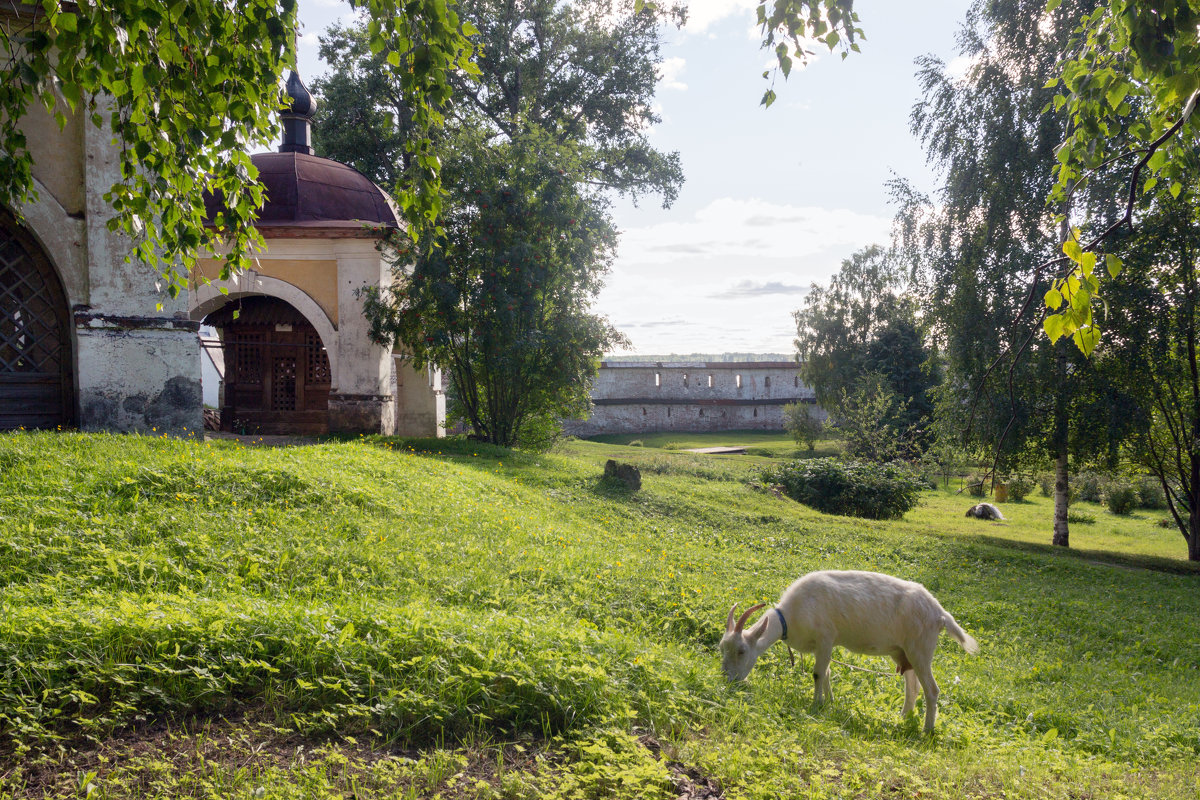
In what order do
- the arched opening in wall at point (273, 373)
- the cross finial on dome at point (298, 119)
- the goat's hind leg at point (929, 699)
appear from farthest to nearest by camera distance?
the cross finial on dome at point (298, 119)
the arched opening in wall at point (273, 373)
the goat's hind leg at point (929, 699)

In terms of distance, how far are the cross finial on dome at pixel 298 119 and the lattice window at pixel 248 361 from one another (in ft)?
18.4

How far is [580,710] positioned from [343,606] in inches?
77.9

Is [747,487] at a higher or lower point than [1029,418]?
lower

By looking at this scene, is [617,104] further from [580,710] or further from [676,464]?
[580,710]

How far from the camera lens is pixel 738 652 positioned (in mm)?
5422

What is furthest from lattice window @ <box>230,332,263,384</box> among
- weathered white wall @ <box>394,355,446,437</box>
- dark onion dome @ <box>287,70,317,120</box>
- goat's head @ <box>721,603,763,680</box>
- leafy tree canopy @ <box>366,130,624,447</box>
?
goat's head @ <box>721,603,763,680</box>

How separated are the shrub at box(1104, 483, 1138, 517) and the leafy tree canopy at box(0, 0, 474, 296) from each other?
31343 mm

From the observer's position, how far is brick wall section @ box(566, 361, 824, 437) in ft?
137

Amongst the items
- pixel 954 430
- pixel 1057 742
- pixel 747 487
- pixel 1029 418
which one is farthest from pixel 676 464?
pixel 1057 742

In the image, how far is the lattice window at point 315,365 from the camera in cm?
2123

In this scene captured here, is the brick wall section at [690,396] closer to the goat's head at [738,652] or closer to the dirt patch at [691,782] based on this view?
the goat's head at [738,652]

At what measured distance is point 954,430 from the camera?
18344 mm

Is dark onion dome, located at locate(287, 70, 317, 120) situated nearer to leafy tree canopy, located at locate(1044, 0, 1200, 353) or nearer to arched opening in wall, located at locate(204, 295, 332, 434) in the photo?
arched opening in wall, located at locate(204, 295, 332, 434)

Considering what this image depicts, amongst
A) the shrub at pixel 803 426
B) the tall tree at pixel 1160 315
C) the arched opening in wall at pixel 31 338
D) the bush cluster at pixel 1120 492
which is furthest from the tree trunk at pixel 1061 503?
the arched opening in wall at pixel 31 338
